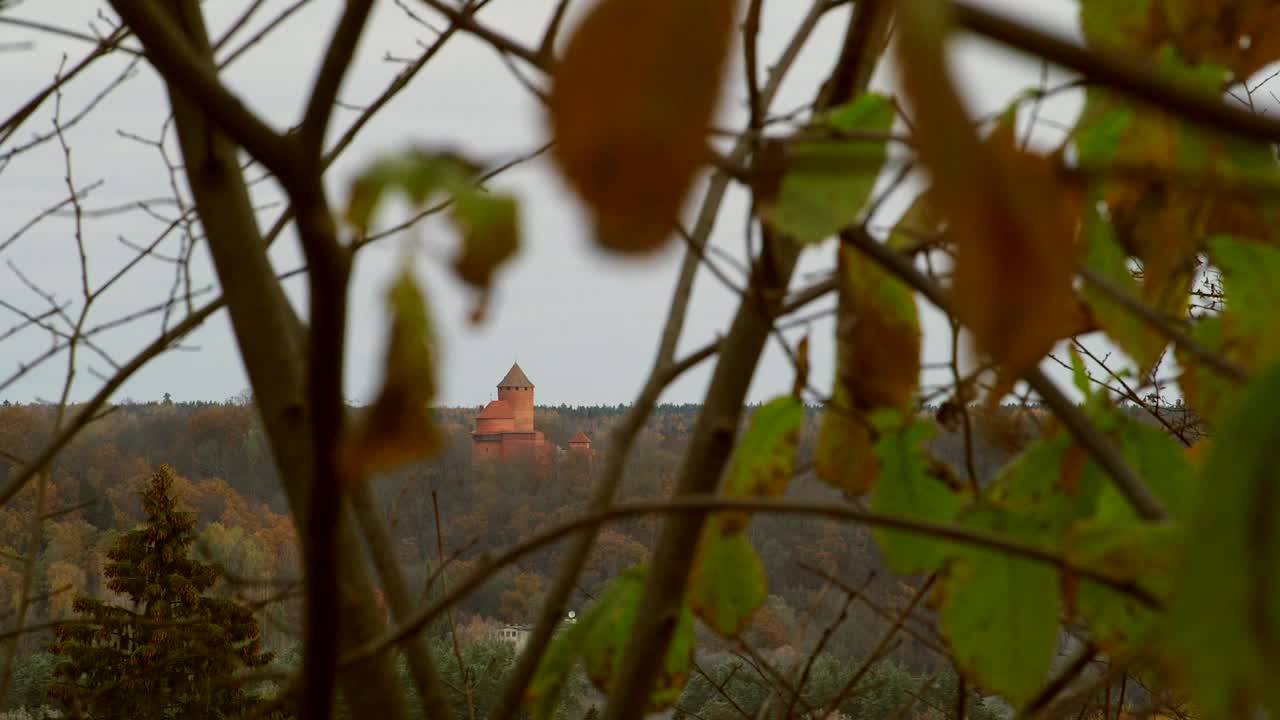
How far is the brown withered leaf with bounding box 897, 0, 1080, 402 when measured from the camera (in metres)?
0.12

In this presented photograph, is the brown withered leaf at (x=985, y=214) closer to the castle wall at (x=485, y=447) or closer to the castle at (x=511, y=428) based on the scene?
the castle at (x=511, y=428)

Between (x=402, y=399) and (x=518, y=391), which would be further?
(x=518, y=391)

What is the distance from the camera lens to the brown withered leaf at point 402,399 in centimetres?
19

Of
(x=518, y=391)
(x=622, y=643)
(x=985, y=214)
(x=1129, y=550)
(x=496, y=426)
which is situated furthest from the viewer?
(x=496, y=426)

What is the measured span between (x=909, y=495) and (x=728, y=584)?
0.13 meters

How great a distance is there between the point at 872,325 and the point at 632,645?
9.1 inches

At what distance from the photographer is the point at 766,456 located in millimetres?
514

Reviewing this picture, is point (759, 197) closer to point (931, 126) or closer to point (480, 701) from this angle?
point (931, 126)

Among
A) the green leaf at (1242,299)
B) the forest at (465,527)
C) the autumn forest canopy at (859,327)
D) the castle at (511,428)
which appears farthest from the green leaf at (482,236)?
the castle at (511,428)

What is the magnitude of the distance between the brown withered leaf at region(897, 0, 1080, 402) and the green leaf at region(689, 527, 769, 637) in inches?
17.3

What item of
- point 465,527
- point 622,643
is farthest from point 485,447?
point 622,643

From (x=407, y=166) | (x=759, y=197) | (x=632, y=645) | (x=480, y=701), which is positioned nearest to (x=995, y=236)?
(x=407, y=166)

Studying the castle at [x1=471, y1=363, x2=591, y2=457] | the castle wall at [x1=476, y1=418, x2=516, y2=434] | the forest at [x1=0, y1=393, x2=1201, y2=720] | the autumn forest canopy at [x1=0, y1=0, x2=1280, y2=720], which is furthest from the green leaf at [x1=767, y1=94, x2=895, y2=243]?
the castle wall at [x1=476, y1=418, x2=516, y2=434]

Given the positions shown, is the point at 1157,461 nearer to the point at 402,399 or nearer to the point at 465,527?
the point at 402,399
